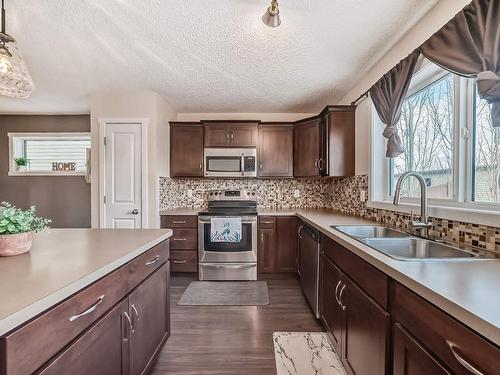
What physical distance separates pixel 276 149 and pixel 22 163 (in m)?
4.14

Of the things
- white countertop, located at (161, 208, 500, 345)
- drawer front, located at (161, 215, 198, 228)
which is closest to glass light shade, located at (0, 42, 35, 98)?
drawer front, located at (161, 215, 198, 228)

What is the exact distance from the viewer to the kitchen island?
0.69 meters

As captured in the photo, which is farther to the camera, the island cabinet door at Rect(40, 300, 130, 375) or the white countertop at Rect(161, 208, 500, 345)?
the island cabinet door at Rect(40, 300, 130, 375)

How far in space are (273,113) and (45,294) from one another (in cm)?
372

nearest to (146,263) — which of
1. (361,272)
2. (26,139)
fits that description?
(361,272)

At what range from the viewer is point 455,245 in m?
1.39

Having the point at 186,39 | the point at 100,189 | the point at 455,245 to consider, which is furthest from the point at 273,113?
the point at 455,245

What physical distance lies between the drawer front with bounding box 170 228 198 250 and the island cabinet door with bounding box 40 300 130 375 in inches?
82.5

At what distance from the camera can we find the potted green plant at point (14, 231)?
1.09m

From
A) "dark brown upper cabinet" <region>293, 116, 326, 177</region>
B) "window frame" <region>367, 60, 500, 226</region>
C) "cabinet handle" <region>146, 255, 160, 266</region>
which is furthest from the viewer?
"dark brown upper cabinet" <region>293, 116, 326, 177</region>

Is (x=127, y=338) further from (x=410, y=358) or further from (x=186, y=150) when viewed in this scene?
(x=186, y=150)

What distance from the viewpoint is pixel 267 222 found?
3.35m

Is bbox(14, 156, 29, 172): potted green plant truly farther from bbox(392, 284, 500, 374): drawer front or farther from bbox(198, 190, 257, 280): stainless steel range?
bbox(392, 284, 500, 374): drawer front

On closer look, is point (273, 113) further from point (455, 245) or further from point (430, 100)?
point (455, 245)
